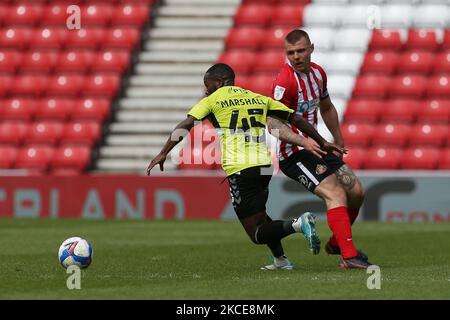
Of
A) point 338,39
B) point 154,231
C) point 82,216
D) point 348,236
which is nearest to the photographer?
point 348,236

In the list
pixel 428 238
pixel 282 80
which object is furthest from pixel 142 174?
pixel 282 80

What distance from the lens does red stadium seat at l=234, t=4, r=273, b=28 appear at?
21.5 metres

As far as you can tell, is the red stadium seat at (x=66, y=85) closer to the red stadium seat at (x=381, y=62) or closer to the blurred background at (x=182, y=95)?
the blurred background at (x=182, y=95)

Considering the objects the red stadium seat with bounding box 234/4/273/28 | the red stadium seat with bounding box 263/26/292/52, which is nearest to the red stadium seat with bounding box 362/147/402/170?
the red stadium seat with bounding box 263/26/292/52

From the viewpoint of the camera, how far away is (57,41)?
849 inches

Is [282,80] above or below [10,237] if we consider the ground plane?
above

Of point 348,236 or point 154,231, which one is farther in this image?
point 154,231

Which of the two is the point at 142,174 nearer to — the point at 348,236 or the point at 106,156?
the point at 106,156

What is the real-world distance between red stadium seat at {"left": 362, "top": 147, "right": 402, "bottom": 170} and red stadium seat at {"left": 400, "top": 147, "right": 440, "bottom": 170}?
15 centimetres

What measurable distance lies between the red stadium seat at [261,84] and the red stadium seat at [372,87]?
156cm

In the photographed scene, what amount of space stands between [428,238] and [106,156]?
7940mm

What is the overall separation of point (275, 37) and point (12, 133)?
5371mm

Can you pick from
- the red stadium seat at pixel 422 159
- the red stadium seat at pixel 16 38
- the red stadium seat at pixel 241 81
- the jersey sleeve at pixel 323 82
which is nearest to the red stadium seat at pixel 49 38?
the red stadium seat at pixel 16 38

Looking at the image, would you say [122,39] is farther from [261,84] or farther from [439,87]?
[439,87]
